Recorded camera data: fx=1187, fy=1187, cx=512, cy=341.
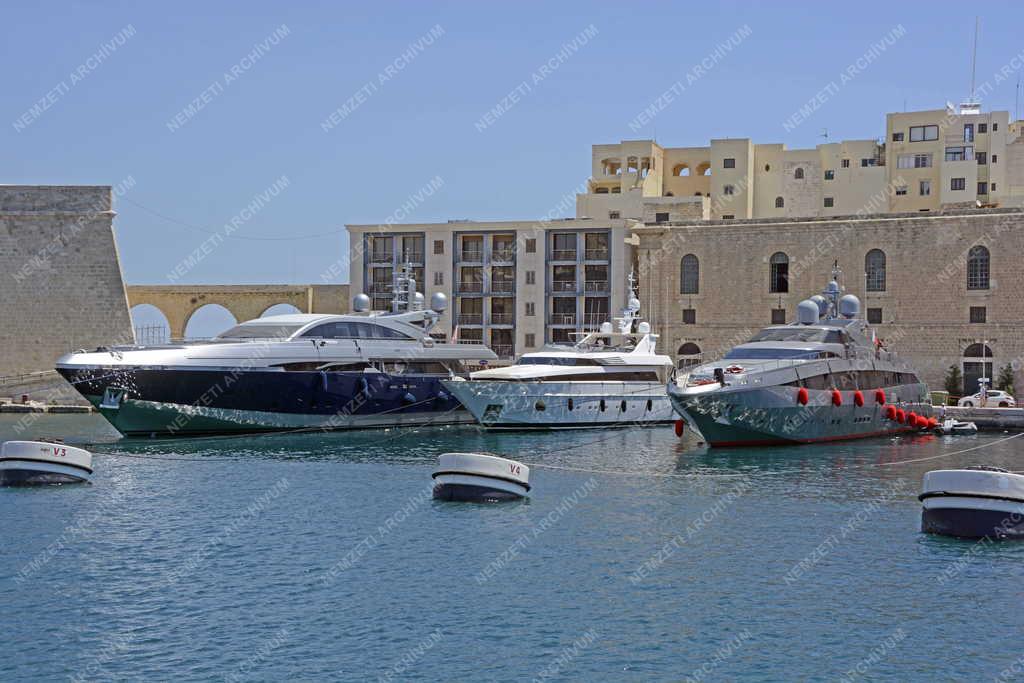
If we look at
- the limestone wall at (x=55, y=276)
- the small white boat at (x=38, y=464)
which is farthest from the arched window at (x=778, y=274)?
the small white boat at (x=38, y=464)

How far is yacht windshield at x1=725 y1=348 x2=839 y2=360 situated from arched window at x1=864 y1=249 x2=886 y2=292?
1918 centimetres

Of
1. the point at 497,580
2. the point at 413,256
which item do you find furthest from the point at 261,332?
the point at 413,256

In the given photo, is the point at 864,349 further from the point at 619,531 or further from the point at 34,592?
the point at 34,592

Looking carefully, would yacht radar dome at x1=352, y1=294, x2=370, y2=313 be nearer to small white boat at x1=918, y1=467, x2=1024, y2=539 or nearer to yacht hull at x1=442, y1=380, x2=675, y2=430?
yacht hull at x1=442, y1=380, x2=675, y2=430

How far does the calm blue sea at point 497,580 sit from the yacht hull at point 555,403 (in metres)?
9.39

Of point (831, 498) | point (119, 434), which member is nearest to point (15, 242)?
point (119, 434)

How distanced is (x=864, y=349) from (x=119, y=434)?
22583 mm

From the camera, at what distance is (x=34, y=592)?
16.0 m

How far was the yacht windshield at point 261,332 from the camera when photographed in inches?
1394

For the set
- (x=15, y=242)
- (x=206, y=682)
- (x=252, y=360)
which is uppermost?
(x=15, y=242)

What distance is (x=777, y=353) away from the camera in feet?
109

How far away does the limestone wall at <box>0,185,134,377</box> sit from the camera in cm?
4828

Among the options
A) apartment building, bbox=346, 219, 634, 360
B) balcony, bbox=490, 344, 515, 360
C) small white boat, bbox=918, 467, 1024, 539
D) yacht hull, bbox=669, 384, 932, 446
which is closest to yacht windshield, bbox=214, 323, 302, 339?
yacht hull, bbox=669, 384, 932, 446

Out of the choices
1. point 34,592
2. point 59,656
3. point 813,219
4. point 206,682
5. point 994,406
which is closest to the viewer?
point 206,682
